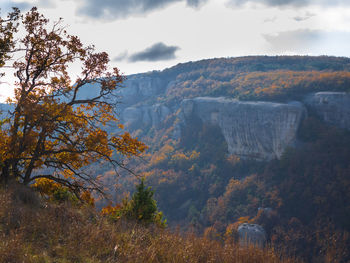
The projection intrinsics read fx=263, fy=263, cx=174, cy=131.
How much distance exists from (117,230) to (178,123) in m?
110

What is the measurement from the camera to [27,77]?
917cm

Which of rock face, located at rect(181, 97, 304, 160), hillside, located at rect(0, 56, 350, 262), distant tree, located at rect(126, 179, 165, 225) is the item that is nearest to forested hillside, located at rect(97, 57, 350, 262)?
hillside, located at rect(0, 56, 350, 262)

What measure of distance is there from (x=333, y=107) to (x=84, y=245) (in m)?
77.1

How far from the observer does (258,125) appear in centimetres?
7831

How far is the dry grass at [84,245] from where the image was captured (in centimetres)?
435

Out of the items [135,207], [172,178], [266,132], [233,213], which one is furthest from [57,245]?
[172,178]

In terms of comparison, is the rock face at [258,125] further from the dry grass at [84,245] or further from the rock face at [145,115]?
the dry grass at [84,245]

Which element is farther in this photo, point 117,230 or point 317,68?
point 317,68

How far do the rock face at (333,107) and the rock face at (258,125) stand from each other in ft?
13.8

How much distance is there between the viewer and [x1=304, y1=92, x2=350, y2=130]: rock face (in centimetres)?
6581

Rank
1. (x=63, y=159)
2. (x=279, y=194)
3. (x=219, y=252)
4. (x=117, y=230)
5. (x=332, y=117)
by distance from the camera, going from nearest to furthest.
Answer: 1. (x=219, y=252)
2. (x=117, y=230)
3. (x=63, y=159)
4. (x=279, y=194)
5. (x=332, y=117)

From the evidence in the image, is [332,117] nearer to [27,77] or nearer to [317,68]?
[317,68]

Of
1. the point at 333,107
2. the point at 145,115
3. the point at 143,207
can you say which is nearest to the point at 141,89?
the point at 145,115

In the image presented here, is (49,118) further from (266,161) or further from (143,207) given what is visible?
(266,161)
